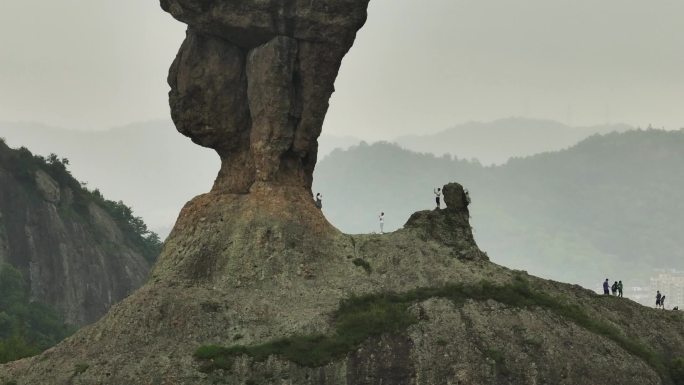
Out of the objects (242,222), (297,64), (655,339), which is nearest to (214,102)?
(297,64)

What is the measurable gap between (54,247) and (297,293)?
94716 millimetres

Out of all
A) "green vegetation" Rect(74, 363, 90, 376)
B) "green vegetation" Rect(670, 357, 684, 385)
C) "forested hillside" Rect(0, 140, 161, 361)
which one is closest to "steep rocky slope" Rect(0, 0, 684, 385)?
"green vegetation" Rect(670, 357, 684, 385)

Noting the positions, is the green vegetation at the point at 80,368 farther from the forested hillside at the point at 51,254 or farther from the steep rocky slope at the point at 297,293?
the forested hillside at the point at 51,254

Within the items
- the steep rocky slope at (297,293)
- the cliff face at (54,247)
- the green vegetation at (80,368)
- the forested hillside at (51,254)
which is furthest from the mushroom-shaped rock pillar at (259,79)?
the cliff face at (54,247)

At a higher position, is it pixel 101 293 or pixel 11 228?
pixel 11 228

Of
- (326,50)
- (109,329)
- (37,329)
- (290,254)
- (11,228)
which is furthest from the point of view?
(11,228)

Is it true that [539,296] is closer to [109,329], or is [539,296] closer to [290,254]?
[290,254]

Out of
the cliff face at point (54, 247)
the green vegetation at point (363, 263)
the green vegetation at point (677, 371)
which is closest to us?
the green vegetation at point (677, 371)

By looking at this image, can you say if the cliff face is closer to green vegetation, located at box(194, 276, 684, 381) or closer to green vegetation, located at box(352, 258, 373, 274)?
green vegetation, located at box(352, 258, 373, 274)

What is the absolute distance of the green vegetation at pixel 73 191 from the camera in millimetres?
135125

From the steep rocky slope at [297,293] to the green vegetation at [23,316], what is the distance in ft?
194

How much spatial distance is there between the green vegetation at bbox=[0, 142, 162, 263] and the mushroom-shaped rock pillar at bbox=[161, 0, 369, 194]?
88.5 metres

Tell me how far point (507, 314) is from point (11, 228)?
104 m

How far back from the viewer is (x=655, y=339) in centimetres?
4934
